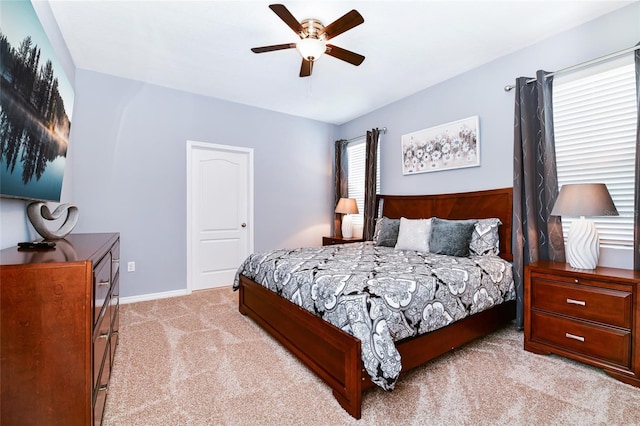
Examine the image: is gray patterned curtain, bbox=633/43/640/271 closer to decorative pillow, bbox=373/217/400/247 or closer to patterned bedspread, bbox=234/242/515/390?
patterned bedspread, bbox=234/242/515/390

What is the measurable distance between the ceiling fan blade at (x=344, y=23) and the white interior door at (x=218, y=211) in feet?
8.02

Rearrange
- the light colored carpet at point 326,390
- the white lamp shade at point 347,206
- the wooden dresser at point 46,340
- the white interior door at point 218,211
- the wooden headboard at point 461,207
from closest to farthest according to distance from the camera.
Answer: the wooden dresser at point 46,340
the light colored carpet at point 326,390
the wooden headboard at point 461,207
the white interior door at point 218,211
the white lamp shade at point 347,206

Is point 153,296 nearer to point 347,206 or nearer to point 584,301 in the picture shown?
point 347,206

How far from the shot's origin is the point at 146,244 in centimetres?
366

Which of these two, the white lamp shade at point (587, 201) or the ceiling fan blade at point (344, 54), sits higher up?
the ceiling fan blade at point (344, 54)

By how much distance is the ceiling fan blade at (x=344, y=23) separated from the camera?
6.52 ft

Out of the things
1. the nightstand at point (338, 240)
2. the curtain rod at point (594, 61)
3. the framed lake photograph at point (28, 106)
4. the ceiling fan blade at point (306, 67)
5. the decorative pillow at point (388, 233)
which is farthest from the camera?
the nightstand at point (338, 240)

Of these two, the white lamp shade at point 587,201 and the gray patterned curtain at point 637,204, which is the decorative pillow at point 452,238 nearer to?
the white lamp shade at point 587,201

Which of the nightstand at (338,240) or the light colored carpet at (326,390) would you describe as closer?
the light colored carpet at (326,390)

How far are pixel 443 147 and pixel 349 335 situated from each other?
2.76m

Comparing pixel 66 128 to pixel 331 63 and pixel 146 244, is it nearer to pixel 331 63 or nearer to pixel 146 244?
pixel 146 244

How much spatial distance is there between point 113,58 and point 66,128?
4.65 feet

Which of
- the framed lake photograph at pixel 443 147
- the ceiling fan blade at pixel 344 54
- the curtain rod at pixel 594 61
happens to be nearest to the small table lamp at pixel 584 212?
the curtain rod at pixel 594 61

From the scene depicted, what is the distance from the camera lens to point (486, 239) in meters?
2.91
